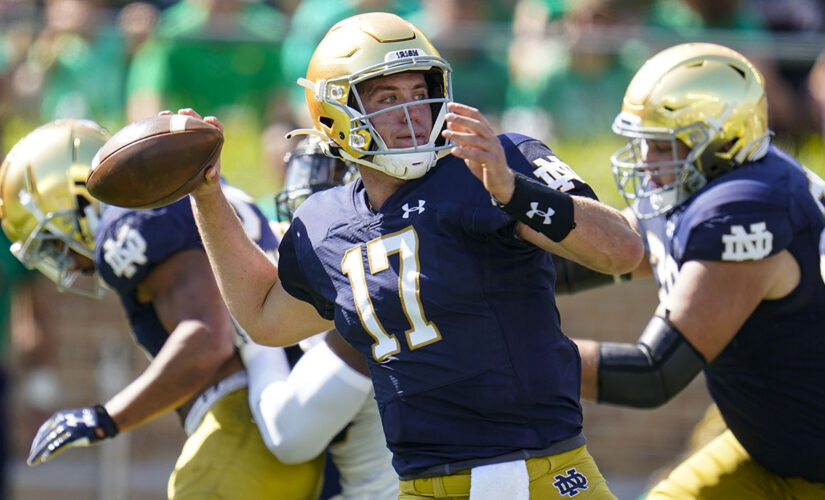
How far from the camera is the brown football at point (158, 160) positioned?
351 cm

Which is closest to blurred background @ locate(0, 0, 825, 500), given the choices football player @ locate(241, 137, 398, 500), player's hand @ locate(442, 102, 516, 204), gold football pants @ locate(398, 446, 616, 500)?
football player @ locate(241, 137, 398, 500)

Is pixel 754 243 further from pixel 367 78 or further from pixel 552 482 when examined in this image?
pixel 367 78

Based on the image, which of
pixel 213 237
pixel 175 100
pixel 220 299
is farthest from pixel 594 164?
pixel 213 237

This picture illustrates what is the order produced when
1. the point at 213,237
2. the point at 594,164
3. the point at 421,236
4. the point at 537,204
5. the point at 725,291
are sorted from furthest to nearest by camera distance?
1. the point at 594,164
2. the point at 725,291
3. the point at 213,237
4. the point at 421,236
5. the point at 537,204

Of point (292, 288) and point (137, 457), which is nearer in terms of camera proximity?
point (292, 288)

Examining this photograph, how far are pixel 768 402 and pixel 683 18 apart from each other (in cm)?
403

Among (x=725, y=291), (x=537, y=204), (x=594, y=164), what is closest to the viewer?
(x=537, y=204)

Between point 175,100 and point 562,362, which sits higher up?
point 562,362

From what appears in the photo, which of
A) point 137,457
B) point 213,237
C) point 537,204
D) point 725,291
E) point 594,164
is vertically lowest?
point 137,457

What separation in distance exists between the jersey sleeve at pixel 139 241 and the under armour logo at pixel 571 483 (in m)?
1.67

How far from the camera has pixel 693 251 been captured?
414 centimetres

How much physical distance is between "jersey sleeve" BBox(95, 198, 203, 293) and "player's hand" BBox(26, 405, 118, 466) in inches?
17.6

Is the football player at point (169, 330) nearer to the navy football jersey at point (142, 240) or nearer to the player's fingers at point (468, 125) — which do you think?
the navy football jersey at point (142, 240)

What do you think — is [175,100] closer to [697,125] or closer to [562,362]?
[697,125]
